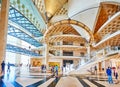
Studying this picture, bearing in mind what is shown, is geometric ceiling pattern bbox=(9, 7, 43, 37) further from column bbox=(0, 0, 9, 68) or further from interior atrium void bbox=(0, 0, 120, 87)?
column bbox=(0, 0, 9, 68)

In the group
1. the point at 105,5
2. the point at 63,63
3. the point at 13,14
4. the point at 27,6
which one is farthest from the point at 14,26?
the point at 63,63

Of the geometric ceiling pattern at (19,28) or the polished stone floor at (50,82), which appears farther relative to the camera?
the geometric ceiling pattern at (19,28)

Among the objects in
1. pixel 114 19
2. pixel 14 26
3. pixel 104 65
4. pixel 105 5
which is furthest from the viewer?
pixel 104 65

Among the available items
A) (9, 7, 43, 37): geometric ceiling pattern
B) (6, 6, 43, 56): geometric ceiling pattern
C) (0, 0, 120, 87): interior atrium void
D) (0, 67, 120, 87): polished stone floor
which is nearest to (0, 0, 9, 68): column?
(0, 0, 120, 87): interior atrium void

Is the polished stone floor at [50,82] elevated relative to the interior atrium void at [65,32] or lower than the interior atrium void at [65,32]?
lower

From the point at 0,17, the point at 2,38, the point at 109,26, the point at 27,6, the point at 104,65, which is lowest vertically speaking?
the point at 104,65

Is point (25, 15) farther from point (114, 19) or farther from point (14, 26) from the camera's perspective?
point (114, 19)

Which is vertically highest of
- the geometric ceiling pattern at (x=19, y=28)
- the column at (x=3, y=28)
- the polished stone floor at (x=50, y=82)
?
the geometric ceiling pattern at (x=19, y=28)

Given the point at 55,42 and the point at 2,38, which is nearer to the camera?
the point at 2,38

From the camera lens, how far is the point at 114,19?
1025 inches

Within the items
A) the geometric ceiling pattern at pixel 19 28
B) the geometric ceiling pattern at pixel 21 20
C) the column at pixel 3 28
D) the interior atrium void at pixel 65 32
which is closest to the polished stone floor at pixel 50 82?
the interior atrium void at pixel 65 32

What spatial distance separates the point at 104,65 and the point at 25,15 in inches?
807

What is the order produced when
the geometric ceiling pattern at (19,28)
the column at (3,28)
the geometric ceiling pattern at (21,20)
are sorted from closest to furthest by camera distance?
the column at (3,28), the geometric ceiling pattern at (21,20), the geometric ceiling pattern at (19,28)

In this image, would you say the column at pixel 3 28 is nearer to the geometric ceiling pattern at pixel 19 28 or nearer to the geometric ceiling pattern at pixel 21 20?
the geometric ceiling pattern at pixel 21 20
